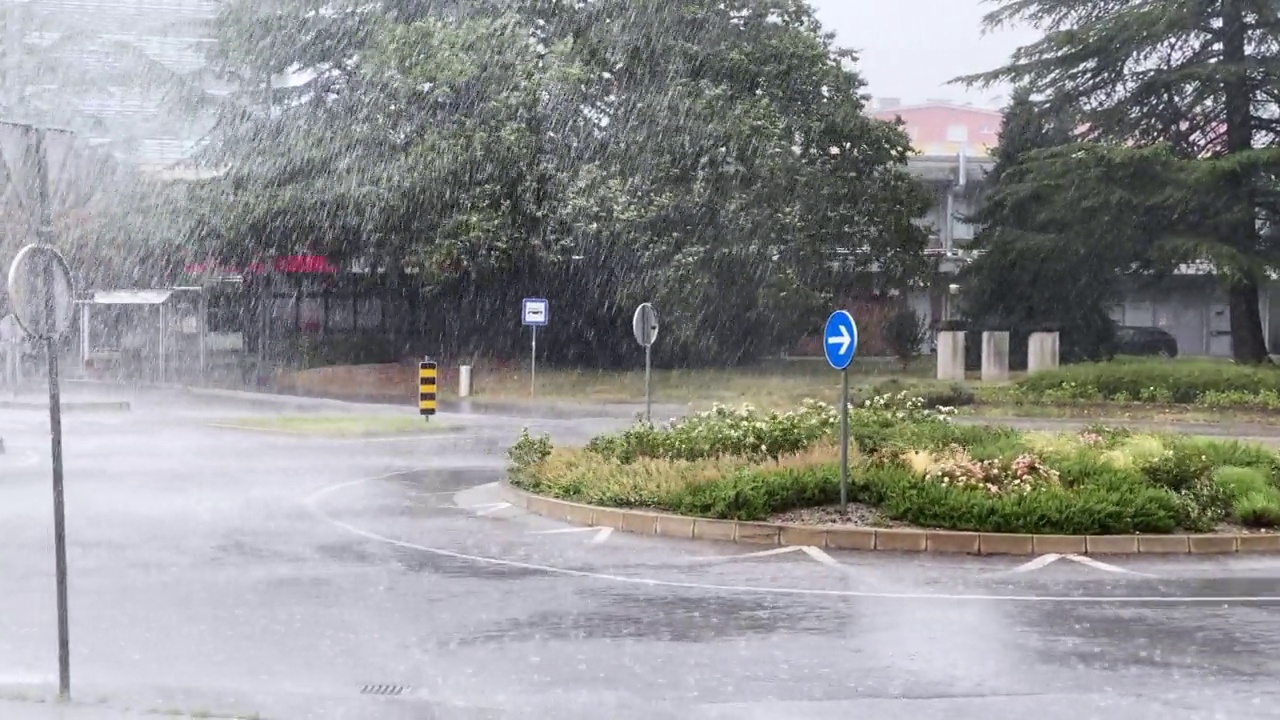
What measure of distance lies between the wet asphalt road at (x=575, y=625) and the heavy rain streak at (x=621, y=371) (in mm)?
55

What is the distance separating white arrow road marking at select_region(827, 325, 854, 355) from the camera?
1350cm

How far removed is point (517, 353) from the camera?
4669cm

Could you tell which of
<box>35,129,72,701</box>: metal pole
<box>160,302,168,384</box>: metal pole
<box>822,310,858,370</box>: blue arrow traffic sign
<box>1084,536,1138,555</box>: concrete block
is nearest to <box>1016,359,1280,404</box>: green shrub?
<box>822,310,858,370</box>: blue arrow traffic sign

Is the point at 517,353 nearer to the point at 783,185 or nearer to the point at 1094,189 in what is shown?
the point at 783,185

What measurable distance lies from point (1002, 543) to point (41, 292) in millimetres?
8276

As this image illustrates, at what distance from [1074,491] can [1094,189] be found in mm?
23616

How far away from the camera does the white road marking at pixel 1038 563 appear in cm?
1173

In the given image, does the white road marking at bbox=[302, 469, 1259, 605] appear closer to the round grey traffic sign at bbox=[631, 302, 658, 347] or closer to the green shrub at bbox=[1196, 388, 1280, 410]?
the round grey traffic sign at bbox=[631, 302, 658, 347]

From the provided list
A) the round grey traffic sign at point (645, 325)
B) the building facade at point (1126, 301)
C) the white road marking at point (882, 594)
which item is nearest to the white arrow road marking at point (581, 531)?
the white road marking at point (882, 594)

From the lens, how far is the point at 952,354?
130 feet

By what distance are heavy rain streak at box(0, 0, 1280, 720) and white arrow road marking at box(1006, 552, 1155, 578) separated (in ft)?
0.37

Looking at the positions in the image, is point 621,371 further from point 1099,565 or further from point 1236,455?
point 1099,565

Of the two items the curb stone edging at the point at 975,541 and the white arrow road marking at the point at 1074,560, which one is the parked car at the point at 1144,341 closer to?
the curb stone edging at the point at 975,541

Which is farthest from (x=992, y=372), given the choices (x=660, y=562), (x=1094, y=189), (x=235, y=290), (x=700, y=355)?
(x=660, y=562)
